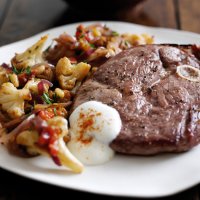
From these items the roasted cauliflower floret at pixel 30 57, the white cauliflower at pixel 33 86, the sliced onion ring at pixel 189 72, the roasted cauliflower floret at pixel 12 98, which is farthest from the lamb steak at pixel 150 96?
the roasted cauliflower floret at pixel 30 57

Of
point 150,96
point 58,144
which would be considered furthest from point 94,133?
point 150,96

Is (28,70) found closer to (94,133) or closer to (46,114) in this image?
(46,114)

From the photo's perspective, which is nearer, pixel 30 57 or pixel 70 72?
pixel 70 72

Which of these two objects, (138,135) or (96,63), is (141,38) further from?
(138,135)

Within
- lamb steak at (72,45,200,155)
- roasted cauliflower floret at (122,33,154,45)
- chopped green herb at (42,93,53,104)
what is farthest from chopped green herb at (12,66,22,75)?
roasted cauliflower floret at (122,33,154,45)

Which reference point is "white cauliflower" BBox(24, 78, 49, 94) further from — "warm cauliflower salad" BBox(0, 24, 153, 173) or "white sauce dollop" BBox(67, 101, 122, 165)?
"white sauce dollop" BBox(67, 101, 122, 165)

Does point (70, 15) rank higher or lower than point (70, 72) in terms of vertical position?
lower

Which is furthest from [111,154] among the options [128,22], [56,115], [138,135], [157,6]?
[157,6]
